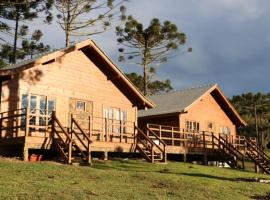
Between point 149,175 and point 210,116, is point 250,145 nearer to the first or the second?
point 210,116

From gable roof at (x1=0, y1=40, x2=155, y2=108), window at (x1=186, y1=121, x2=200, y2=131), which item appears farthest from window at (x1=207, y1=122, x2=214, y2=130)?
gable roof at (x1=0, y1=40, x2=155, y2=108)

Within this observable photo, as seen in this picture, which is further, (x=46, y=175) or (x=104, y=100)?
(x=104, y=100)

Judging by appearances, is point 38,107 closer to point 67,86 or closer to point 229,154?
point 67,86

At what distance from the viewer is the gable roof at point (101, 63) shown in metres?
26.6

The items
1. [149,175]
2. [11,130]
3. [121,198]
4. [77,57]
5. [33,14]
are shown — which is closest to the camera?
[121,198]

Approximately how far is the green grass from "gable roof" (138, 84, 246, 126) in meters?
14.4

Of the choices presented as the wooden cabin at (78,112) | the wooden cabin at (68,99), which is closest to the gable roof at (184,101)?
the wooden cabin at (78,112)

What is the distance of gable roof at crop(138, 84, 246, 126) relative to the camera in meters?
37.9

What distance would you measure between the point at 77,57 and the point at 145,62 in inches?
1149

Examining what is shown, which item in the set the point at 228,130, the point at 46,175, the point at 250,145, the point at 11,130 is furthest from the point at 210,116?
the point at 46,175

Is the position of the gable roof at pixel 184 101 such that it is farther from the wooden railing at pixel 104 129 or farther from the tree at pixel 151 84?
the tree at pixel 151 84

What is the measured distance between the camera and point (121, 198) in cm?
1510

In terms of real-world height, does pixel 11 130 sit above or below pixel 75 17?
below

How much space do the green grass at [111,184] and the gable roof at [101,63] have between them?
6.90 m
